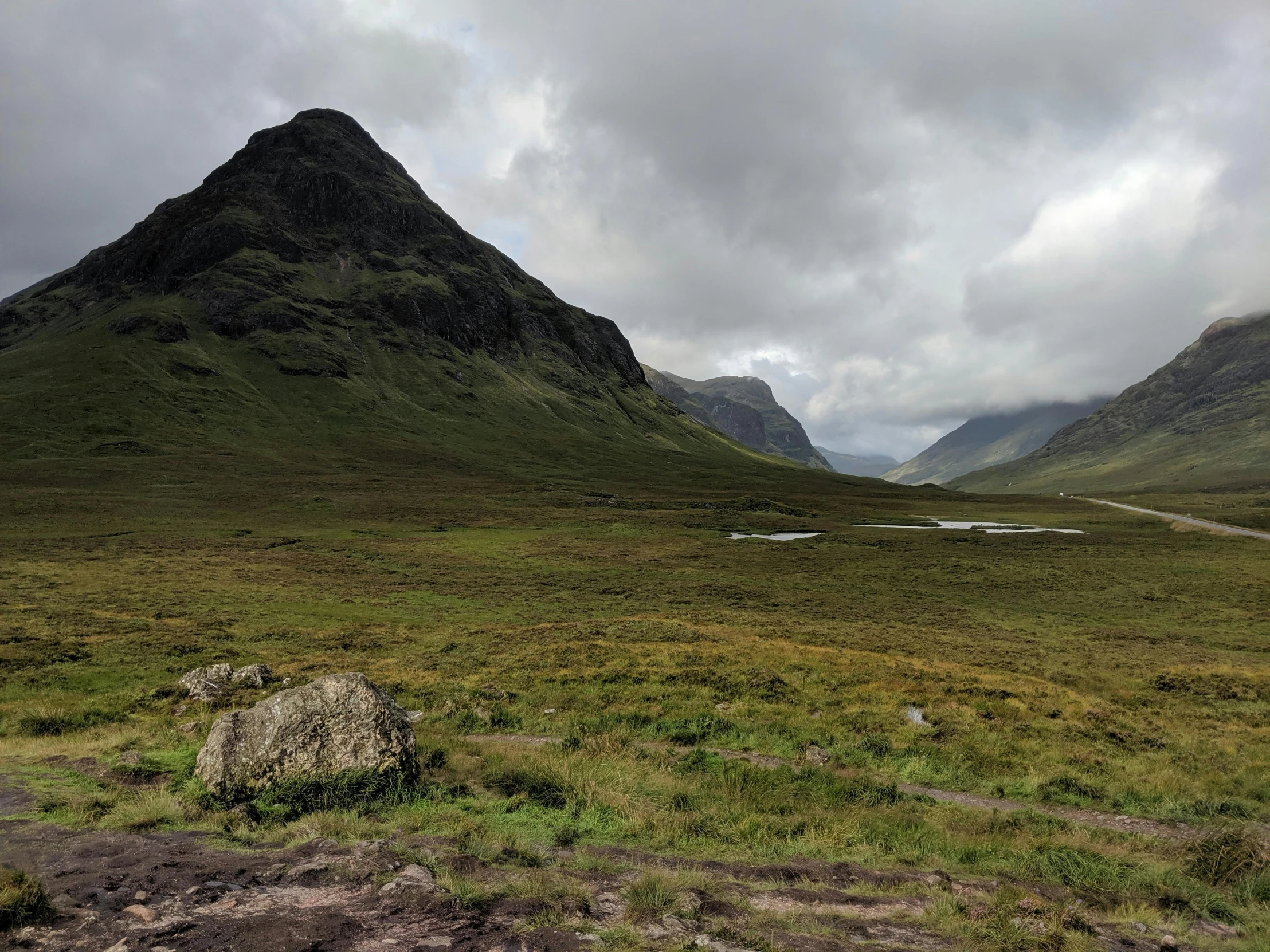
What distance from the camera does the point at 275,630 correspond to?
31109 millimetres

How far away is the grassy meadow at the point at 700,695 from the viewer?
36.2 ft

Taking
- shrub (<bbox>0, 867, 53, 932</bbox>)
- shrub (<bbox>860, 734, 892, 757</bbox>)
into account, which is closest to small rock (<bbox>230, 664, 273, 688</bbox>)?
shrub (<bbox>0, 867, 53, 932</bbox>)

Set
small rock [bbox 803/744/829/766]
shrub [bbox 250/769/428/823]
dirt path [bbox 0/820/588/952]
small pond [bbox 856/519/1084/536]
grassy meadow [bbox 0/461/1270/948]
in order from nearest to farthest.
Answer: dirt path [bbox 0/820/588/952] < grassy meadow [bbox 0/461/1270/948] < shrub [bbox 250/769/428/823] < small rock [bbox 803/744/829/766] < small pond [bbox 856/519/1084/536]

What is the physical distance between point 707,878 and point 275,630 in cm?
2959

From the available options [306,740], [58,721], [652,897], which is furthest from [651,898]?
[58,721]

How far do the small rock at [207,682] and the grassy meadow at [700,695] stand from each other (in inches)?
34.7

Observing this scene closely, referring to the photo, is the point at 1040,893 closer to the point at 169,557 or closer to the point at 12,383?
the point at 169,557

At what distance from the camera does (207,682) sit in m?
20.7

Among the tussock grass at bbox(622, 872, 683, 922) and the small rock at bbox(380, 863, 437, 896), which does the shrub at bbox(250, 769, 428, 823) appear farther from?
the tussock grass at bbox(622, 872, 683, 922)

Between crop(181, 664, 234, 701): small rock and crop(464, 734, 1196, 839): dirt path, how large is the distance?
33.0ft

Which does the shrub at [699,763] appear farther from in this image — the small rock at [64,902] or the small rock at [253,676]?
the small rock at [253,676]

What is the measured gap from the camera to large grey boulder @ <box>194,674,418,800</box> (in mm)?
12094

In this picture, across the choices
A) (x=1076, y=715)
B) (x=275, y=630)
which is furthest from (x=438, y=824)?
(x=275, y=630)

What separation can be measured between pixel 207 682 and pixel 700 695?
57.3 feet
